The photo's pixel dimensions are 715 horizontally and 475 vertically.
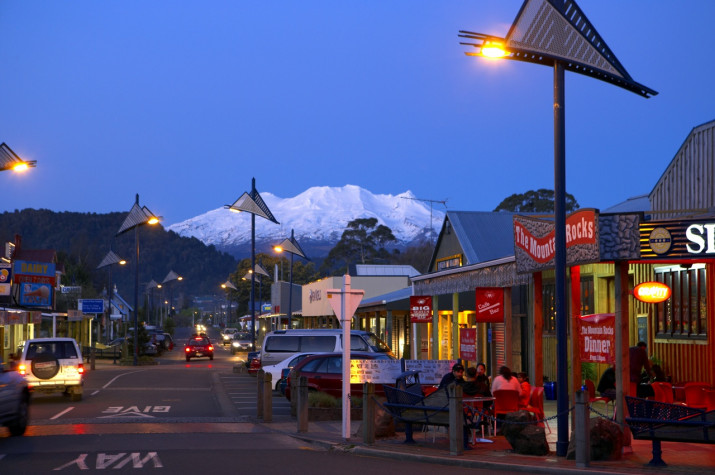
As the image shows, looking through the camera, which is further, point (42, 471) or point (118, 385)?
point (118, 385)

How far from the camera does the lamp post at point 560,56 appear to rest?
13719mm

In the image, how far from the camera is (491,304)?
2308 centimetres

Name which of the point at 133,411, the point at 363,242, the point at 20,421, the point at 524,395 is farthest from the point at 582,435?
the point at 363,242

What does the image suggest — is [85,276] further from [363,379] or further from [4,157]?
[363,379]

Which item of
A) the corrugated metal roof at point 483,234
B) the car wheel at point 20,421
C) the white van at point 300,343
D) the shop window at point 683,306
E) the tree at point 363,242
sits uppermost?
the tree at point 363,242

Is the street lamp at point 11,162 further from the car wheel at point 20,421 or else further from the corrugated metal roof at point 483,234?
the corrugated metal roof at point 483,234

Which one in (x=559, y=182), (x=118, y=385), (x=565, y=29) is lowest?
(x=118, y=385)

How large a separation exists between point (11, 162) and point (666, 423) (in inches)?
866

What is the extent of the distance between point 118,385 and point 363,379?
1754cm

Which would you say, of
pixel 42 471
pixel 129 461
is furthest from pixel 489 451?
pixel 42 471

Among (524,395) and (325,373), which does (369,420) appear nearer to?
(524,395)

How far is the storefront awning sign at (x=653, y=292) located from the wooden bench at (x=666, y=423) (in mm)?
6203

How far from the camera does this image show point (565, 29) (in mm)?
14477

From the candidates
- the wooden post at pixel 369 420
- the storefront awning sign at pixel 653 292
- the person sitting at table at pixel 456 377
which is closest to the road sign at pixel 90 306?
the person sitting at table at pixel 456 377
